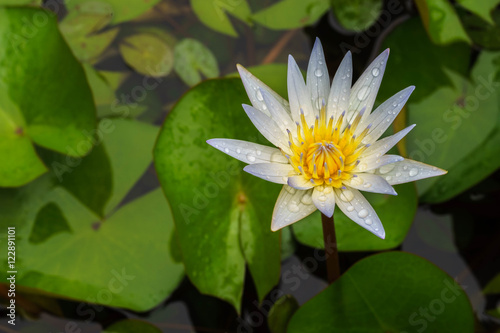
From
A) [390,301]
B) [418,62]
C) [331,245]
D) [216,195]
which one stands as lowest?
[216,195]

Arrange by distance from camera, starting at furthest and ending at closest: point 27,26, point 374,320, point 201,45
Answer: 1. point 201,45
2. point 27,26
3. point 374,320

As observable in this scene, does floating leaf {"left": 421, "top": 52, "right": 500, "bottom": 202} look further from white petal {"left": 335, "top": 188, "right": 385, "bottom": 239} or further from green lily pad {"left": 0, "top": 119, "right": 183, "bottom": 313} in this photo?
green lily pad {"left": 0, "top": 119, "right": 183, "bottom": 313}

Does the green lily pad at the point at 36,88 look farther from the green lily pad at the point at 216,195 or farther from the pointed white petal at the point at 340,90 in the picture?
the pointed white petal at the point at 340,90

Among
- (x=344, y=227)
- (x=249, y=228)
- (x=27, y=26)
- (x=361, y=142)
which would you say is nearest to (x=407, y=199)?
(x=344, y=227)

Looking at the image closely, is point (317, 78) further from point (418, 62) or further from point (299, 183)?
point (418, 62)

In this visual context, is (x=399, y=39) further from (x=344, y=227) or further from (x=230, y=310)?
(x=230, y=310)
